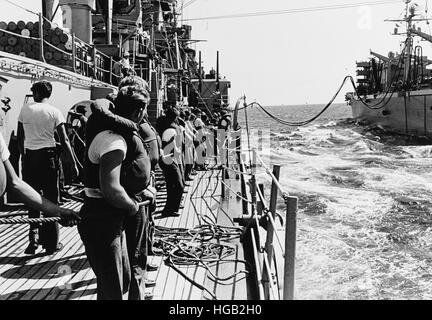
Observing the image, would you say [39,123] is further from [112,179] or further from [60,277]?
[112,179]

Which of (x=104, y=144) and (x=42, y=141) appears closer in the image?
(x=104, y=144)

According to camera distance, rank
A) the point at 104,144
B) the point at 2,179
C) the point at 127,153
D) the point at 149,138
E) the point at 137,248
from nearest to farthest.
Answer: the point at 2,179, the point at 104,144, the point at 127,153, the point at 137,248, the point at 149,138

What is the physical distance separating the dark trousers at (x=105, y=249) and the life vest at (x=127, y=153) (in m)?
0.24

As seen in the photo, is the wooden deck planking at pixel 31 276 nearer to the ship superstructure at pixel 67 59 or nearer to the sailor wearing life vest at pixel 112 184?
the sailor wearing life vest at pixel 112 184

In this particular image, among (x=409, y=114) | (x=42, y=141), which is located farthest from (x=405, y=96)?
(x=42, y=141)

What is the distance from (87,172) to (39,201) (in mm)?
530

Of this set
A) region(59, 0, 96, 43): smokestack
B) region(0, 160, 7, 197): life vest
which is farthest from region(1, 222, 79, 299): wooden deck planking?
region(59, 0, 96, 43): smokestack

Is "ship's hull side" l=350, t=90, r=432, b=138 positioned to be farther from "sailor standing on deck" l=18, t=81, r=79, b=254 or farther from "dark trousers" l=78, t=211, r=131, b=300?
"dark trousers" l=78, t=211, r=131, b=300

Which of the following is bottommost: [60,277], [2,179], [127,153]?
[60,277]

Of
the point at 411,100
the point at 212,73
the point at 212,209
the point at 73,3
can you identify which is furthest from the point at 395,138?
the point at 212,209

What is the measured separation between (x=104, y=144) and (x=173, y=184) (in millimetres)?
4802

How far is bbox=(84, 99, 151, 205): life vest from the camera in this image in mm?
3275

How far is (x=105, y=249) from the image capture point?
3344 millimetres
